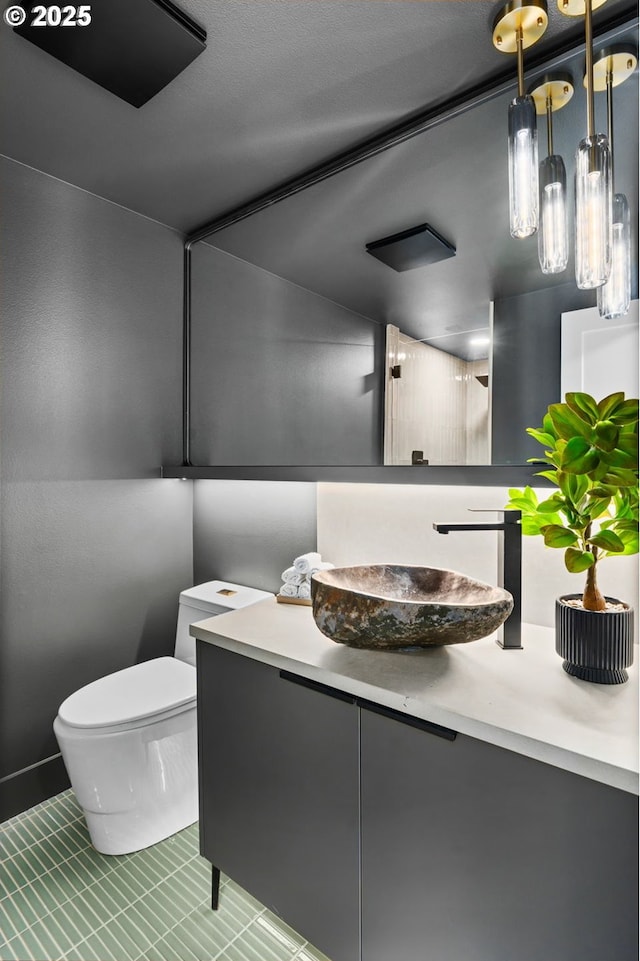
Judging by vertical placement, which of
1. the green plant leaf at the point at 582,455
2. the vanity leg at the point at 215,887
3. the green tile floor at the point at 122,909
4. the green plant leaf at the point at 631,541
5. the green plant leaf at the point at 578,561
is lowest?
the green tile floor at the point at 122,909

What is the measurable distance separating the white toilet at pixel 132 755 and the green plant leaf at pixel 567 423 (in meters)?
1.42

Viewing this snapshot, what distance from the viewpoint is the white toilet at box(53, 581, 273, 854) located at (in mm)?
1533

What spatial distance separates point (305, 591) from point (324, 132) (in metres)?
1.52

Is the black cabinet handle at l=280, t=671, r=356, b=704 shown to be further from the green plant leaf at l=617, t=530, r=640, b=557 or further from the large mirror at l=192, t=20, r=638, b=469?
the large mirror at l=192, t=20, r=638, b=469

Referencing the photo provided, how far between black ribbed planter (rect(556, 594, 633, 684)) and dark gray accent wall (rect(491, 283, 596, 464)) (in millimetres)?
521

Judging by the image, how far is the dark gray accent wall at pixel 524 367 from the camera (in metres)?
1.39

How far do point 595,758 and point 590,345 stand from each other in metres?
1.03

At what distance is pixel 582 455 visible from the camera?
3.17 ft

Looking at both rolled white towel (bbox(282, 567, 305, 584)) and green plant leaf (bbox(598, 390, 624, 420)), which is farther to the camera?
rolled white towel (bbox(282, 567, 305, 584))

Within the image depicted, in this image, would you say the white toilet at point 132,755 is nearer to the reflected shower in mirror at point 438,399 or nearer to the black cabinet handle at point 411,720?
the black cabinet handle at point 411,720

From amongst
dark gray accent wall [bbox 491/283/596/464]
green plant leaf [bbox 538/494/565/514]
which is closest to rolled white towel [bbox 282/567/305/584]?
dark gray accent wall [bbox 491/283/596/464]

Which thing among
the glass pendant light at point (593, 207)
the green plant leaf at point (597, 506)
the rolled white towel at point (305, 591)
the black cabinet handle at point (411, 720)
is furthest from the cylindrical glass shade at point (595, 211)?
the rolled white towel at point (305, 591)

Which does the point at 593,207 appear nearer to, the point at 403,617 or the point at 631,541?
the point at 631,541

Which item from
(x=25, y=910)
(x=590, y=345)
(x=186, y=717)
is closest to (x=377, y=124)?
(x=590, y=345)
